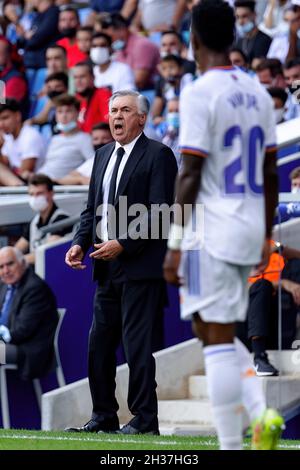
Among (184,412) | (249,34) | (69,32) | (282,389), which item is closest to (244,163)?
(282,389)

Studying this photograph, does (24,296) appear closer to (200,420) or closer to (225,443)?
(200,420)

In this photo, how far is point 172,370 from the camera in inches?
395

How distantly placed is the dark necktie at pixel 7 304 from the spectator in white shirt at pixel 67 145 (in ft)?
7.53

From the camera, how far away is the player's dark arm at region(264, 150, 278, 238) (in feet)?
18.3

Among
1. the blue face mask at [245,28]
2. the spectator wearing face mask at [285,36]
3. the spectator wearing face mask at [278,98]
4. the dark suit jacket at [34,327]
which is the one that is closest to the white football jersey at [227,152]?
the dark suit jacket at [34,327]

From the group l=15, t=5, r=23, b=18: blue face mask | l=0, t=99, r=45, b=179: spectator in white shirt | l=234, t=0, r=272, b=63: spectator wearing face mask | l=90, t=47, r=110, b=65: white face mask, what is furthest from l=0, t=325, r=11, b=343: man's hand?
l=15, t=5, r=23, b=18: blue face mask

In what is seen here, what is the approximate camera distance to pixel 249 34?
47.2 feet

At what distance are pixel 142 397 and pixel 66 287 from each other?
380 centimetres

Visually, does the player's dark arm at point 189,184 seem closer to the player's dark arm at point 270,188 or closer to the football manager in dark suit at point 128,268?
the player's dark arm at point 270,188

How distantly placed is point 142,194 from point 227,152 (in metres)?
2.10

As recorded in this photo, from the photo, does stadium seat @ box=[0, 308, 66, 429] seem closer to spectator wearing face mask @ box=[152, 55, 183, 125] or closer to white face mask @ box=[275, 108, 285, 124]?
white face mask @ box=[275, 108, 285, 124]

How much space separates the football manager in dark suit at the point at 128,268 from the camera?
740 cm

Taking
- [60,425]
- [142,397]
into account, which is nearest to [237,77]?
[142,397]

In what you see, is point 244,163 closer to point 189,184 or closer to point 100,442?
point 189,184
